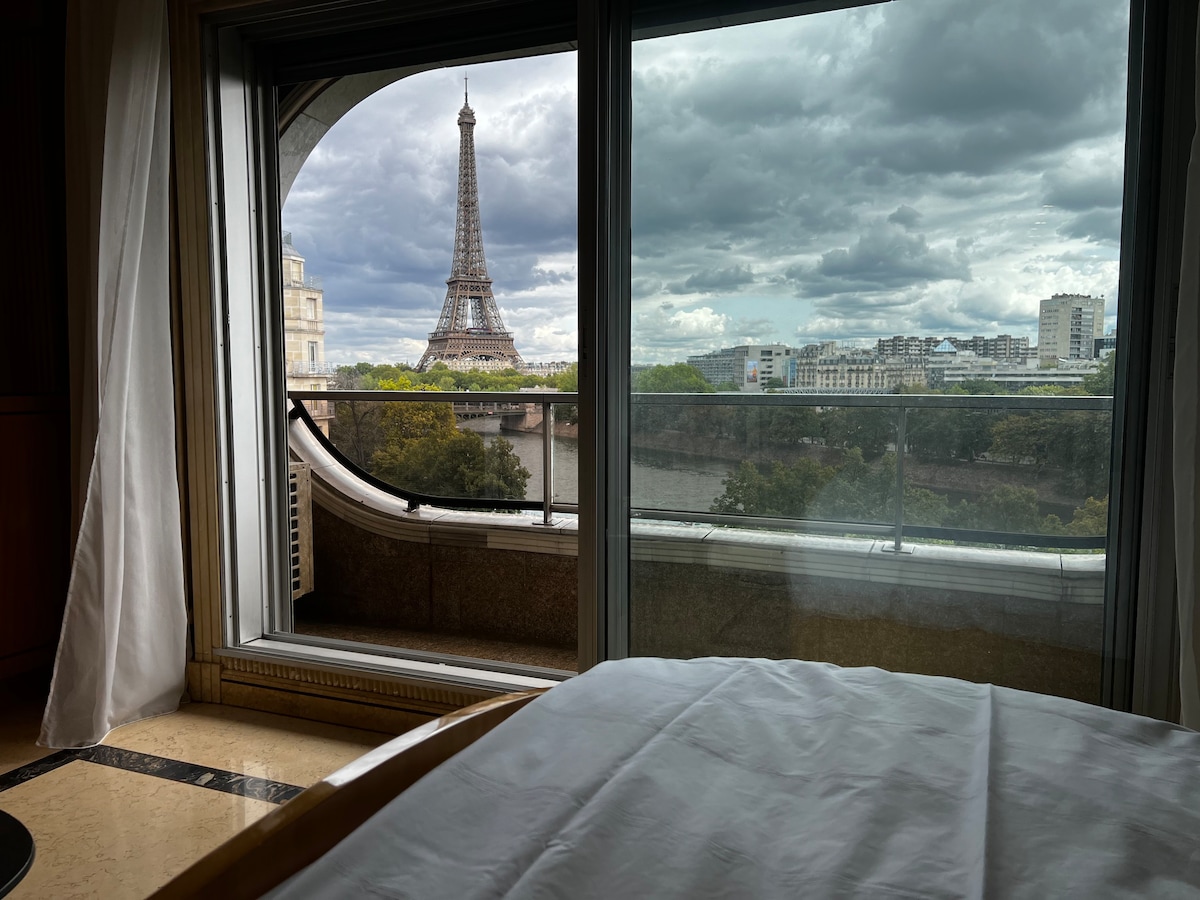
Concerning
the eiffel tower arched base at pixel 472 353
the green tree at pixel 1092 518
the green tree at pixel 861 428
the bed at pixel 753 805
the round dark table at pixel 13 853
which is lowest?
the round dark table at pixel 13 853

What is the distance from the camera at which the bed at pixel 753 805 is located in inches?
24.4

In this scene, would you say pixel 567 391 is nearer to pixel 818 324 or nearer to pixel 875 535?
pixel 818 324

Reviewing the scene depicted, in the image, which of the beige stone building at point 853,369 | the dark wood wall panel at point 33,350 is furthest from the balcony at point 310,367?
the beige stone building at point 853,369

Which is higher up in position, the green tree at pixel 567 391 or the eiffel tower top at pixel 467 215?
the eiffel tower top at pixel 467 215

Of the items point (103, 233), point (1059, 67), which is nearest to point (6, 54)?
point (103, 233)

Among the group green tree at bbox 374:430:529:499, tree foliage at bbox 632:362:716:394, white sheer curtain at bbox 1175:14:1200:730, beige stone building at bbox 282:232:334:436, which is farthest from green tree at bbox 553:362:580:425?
white sheer curtain at bbox 1175:14:1200:730

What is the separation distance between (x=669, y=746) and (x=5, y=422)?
2585 mm

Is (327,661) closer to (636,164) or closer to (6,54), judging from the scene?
(636,164)

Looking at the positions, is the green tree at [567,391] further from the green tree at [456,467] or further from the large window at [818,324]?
the large window at [818,324]

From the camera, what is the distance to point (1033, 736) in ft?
2.85

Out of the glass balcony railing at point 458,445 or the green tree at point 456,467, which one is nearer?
the glass balcony railing at point 458,445

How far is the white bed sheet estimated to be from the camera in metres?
0.62

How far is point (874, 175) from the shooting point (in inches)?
75.8

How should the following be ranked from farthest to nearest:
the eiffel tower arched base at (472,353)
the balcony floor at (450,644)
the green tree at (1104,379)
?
the eiffel tower arched base at (472,353)
the balcony floor at (450,644)
the green tree at (1104,379)
